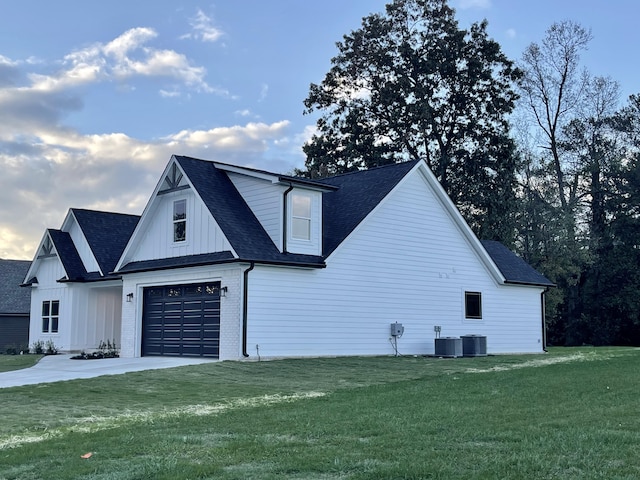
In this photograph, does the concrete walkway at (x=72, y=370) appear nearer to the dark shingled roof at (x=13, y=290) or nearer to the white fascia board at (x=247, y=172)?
the white fascia board at (x=247, y=172)

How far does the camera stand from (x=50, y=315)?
30188mm

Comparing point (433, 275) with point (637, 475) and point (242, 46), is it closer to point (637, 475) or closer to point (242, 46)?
point (242, 46)

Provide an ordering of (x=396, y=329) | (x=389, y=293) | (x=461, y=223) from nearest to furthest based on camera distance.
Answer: (x=396, y=329) → (x=389, y=293) → (x=461, y=223)

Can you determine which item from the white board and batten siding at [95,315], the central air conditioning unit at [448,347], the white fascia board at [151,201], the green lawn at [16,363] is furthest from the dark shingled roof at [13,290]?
the central air conditioning unit at [448,347]

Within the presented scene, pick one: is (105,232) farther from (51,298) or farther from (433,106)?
(433,106)

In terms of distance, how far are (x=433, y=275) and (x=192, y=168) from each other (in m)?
9.04

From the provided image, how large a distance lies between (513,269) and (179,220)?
562 inches

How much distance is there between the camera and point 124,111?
2136 centimetres

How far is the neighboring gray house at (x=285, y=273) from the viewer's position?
70.1 ft

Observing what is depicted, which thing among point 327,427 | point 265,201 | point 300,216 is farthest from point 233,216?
point 327,427

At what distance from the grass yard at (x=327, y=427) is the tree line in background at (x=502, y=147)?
27.8m

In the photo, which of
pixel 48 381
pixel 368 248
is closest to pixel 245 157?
pixel 368 248

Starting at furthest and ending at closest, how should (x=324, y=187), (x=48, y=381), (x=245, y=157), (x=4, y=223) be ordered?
(x=245, y=157), (x=4, y=223), (x=324, y=187), (x=48, y=381)

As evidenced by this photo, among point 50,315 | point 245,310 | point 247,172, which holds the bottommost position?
point 50,315
